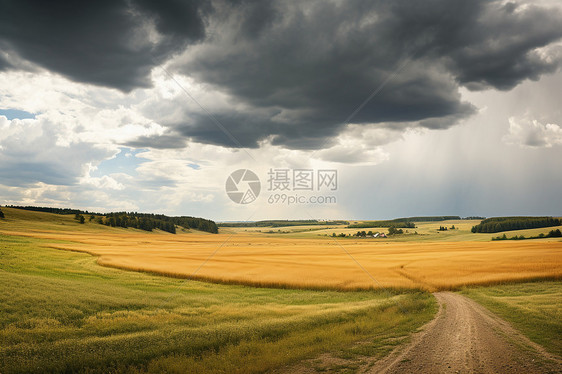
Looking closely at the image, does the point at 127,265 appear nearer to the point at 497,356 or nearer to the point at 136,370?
the point at 136,370

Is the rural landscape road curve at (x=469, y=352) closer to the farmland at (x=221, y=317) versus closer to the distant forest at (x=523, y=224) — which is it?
the farmland at (x=221, y=317)

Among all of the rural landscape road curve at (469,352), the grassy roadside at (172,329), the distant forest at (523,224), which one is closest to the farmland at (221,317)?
the grassy roadside at (172,329)

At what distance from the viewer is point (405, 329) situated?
1745 centimetres

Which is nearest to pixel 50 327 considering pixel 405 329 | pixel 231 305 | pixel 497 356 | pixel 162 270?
pixel 231 305

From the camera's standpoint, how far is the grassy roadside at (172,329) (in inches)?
490

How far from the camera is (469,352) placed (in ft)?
42.2

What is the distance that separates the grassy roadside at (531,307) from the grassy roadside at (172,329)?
482 cm

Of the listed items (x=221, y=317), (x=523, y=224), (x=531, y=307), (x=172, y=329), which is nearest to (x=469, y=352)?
(x=221, y=317)

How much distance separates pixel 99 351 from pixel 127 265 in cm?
3306

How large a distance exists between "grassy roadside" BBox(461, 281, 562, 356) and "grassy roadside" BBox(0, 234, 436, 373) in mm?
4823

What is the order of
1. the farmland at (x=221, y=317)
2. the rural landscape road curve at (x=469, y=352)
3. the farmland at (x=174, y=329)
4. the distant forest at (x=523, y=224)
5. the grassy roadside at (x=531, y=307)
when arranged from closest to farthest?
1. the rural landscape road curve at (x=469, y=352)
2. the farmland at (x=174, y=329)
3. the farmland at (x=221, y=317)
4. the grassy roadside at (x=531, y=307)
5. the distant forest at (x=523, y=224)

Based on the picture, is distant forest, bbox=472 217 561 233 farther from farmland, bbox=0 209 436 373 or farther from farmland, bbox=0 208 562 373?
farmland, bbox=0 209 436 373

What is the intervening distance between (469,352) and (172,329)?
13.7 metres

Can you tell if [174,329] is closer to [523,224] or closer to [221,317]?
[221,317]
